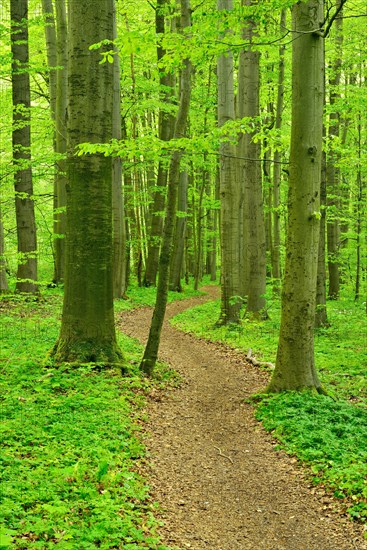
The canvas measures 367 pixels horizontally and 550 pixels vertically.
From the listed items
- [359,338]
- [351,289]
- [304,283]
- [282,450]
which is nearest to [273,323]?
[359,338]

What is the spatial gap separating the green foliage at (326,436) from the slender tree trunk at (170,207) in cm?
214

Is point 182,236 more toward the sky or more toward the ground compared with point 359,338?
more toward the sky

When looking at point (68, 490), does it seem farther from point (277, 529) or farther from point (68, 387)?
point (68, 387)

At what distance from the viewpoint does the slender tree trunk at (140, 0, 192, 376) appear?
310 inches

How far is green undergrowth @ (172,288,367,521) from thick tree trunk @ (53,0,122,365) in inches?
118

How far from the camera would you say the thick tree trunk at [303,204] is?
7.15 metres

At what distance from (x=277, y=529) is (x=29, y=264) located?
11.0 metres

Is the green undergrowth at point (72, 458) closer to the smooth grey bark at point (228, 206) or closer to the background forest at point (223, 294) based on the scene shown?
the background forest at point (223, 294)

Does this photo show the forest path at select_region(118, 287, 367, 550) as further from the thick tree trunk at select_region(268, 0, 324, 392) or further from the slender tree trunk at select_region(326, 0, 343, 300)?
the slender tree trunk at select_region(326, 0, 343, 300)

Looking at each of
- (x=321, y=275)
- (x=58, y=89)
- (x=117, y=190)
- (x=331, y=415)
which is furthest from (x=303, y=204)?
(x=58, y=89)

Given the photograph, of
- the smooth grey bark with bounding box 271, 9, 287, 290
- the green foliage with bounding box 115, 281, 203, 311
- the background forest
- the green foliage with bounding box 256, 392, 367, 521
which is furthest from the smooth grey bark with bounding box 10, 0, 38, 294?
the green foliage with bounding box 256, 392, 367, 521

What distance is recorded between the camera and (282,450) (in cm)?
614

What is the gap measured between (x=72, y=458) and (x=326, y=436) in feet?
10.5

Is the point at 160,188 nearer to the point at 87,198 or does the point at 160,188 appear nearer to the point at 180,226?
the point at 180,226
